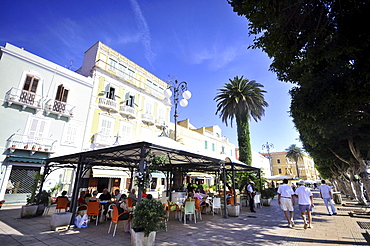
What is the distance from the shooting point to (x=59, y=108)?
49.6ft

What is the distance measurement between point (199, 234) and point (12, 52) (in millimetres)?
17196

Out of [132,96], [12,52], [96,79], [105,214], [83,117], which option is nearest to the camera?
[105,214]

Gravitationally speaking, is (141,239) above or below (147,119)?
below

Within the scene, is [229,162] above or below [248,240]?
above

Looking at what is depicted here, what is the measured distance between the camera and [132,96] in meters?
20.9

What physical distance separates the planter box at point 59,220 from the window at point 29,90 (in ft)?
35.4

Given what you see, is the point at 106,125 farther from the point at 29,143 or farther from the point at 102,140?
the point at 29,143

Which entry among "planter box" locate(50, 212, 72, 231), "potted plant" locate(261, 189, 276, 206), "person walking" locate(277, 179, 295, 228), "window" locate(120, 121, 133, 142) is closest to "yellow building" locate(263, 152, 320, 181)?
"potted plant" locate(261, 189, 276, 206)

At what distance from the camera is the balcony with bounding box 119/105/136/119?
754 inches

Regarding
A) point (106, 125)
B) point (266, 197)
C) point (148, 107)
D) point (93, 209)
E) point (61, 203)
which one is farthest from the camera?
point (148, 107)

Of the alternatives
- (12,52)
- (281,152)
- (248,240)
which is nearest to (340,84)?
(248,240)

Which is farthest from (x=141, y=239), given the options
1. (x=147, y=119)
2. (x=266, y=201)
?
(x=147, y=119)

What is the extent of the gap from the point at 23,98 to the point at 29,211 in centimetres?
879

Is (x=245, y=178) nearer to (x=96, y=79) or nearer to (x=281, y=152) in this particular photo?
(x=96, y=79)
